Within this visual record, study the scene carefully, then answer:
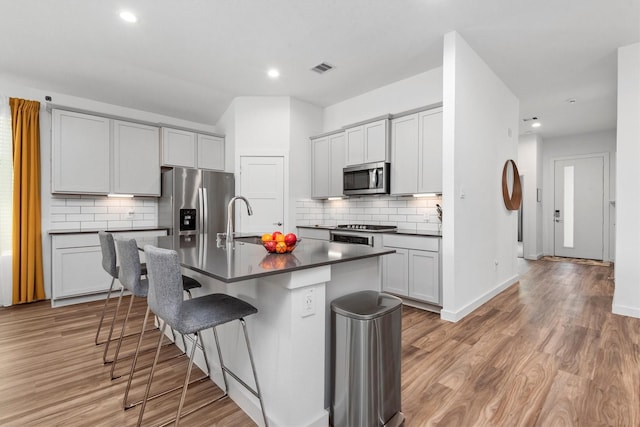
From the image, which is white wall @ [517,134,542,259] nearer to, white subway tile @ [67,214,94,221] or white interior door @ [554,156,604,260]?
white interior door @ [554,156,604,260]

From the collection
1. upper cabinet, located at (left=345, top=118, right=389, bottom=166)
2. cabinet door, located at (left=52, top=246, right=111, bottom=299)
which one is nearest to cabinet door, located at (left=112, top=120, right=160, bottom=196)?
cabinet door, located at (left=52, top=246, right=111, bottom=299)

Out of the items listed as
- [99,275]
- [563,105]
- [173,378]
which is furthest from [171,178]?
[563,105]

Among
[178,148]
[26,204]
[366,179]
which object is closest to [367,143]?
[366,179]

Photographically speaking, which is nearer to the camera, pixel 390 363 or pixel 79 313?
pixel 390 363

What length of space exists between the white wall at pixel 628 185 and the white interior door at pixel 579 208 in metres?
4.32

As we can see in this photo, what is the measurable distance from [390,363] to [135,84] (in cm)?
452

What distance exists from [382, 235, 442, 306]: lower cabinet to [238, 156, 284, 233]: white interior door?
6.30ft

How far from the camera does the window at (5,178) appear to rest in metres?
3.74

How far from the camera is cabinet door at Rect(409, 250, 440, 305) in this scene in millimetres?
3375

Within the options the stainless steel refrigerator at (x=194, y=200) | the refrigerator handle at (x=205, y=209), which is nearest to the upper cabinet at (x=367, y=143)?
the stainless steel refrigerator at (x=194, y=200)

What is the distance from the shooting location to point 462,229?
3287 mm

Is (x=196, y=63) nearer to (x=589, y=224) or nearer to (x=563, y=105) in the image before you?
(x=563, y=105)

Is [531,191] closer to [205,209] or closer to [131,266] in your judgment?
[205,209]

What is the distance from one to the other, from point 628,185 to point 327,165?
3.60 meters
